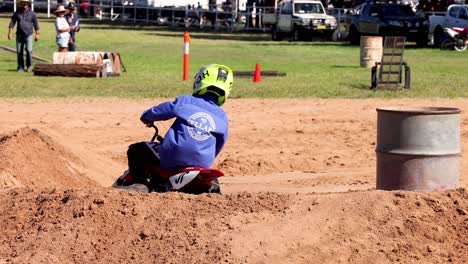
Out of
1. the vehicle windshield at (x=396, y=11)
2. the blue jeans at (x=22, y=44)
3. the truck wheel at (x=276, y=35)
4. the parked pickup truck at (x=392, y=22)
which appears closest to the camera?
the blue jeans at (x=22, y=44)

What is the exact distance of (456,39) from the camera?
42.3m

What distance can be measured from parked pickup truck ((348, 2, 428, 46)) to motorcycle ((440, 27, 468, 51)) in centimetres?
163

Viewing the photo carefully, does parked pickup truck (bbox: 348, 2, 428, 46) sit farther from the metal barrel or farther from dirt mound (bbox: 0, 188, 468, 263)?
dirt mound (bbox: 0, 188, 468, 263)

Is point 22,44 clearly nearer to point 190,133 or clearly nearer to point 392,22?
point 190,133

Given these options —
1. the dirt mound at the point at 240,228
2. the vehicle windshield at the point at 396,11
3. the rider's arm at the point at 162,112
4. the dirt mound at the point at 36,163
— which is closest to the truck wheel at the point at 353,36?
the vehicle windshield at the point at 396,11

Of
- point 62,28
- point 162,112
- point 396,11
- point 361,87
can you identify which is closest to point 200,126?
point 162,112

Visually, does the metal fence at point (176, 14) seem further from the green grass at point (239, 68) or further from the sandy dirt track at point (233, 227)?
the sandy dirt track at point (233, 227)

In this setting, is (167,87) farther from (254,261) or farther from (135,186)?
(254,261)

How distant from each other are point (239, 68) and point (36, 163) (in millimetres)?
19241

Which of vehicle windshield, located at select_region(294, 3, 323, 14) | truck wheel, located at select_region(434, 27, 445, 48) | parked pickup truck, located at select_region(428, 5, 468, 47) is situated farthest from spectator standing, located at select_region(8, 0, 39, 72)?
vehicle windshield, located at select_region(294, 3, 323, 14)

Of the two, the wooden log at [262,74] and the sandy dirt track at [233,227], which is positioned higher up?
the sandy dirt track at [233,227]

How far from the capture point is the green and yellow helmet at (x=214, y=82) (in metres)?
9.80

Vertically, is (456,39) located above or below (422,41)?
above

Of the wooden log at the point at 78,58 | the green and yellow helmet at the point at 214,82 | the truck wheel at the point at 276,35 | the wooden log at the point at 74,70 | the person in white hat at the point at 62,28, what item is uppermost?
the green and yellow helmet at the point at 214,82
